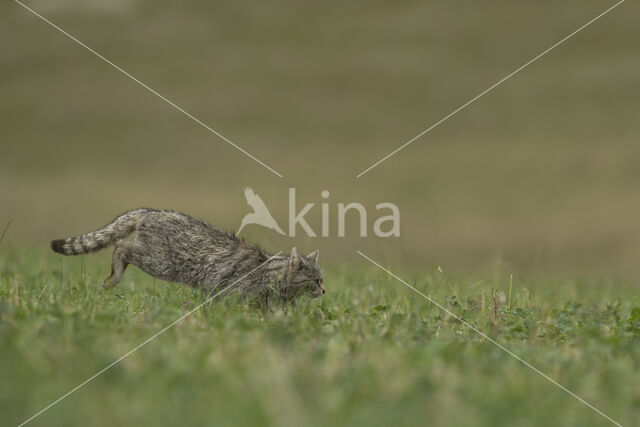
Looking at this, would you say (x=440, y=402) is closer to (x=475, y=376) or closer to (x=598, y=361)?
(x=475, y=376)

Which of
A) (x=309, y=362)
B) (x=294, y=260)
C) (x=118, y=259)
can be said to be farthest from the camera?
(x=118, y=259)

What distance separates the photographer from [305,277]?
30.5 ft

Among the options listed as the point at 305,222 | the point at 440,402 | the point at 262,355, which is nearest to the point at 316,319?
the point at 305,222

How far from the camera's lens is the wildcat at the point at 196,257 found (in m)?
9.31

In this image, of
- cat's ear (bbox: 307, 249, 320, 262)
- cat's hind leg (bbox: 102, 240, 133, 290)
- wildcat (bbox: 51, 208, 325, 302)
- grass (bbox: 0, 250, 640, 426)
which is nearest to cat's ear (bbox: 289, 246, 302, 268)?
wildcat (bbox: 51, 208, 325, 302)

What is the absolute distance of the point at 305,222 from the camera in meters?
9.35

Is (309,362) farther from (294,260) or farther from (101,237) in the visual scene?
(101,237)

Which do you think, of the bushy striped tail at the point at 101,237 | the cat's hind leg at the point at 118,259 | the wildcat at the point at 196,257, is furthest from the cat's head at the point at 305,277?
the bushy striped tail at the point at 101,237

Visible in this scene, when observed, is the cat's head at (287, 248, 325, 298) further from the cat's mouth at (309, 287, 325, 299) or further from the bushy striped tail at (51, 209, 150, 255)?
the bushy striped tail at (51, 209, 150, 255)

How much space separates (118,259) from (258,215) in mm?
1849

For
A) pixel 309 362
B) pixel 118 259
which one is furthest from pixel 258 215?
pixel 309 362

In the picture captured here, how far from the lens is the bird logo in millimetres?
9383

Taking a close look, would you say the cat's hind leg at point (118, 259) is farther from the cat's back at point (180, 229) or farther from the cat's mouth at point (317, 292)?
the cat's mouth at point (317, 292)

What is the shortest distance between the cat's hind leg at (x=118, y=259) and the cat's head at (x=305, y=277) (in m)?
2.11
